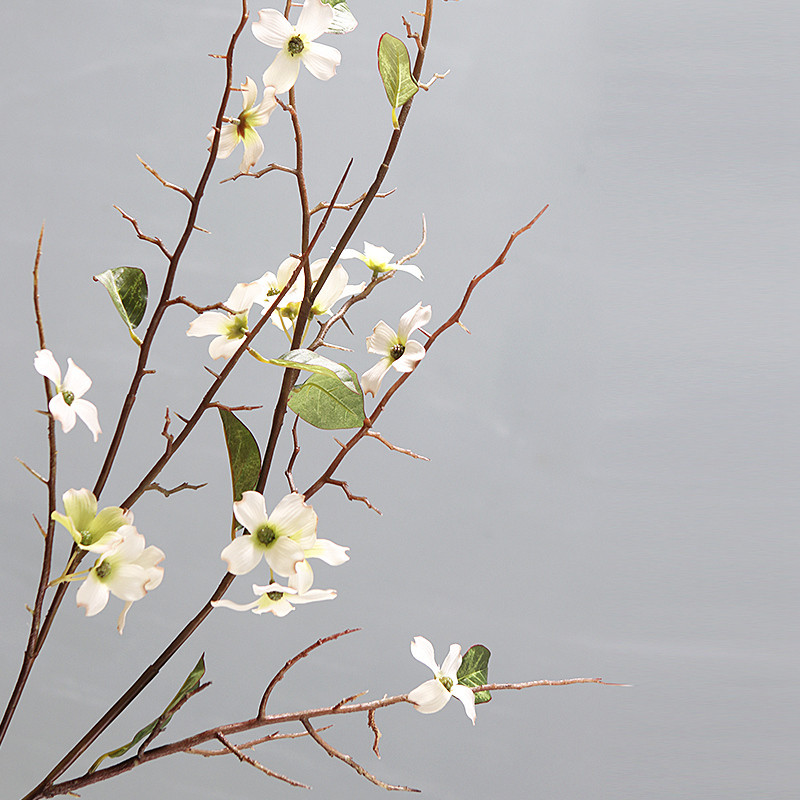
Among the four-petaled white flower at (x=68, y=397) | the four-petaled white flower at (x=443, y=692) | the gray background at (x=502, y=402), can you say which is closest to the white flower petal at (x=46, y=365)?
the four-petaled white flower at (x=68, y=397)

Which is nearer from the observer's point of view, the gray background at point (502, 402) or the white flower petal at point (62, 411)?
the white flower petal at point (62, 411)

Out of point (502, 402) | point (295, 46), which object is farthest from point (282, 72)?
point (502, 402)

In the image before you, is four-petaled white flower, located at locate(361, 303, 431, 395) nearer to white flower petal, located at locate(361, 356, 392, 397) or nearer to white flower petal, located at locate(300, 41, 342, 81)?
white flower petal, located at locate(361, 356, 392, 397)

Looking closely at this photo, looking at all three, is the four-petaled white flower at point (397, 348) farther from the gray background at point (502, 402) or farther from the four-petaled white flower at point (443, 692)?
the gray background at point (502, 402)

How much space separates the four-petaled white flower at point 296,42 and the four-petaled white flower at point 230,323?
103 mm

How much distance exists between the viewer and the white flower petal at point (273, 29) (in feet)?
1.19

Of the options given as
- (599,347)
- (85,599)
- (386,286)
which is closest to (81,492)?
(85,599)

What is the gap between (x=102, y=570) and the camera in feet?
1.16

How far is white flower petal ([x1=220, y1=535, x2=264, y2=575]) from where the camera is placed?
1.15ft

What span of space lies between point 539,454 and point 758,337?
1.32ft

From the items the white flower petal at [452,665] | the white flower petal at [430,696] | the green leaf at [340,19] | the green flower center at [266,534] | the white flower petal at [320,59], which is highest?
the green leaf at [340,19]

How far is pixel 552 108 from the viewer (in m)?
1.22

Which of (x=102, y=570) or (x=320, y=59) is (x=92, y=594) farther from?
(x=320, y=59)

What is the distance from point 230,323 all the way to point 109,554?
140mm
